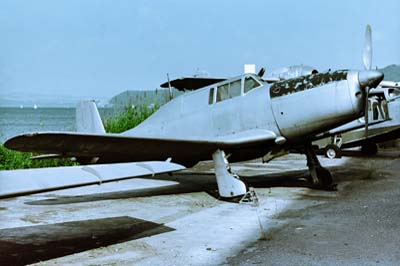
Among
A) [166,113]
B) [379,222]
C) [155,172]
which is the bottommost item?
[379,222]

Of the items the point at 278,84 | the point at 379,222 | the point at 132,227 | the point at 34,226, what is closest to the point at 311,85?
the point at 278,84

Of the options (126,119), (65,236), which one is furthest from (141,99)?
(65,236)

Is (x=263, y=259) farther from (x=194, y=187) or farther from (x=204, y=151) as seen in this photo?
(x=194, y=187)

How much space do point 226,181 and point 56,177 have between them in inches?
160

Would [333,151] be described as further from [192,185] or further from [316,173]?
[192,185]

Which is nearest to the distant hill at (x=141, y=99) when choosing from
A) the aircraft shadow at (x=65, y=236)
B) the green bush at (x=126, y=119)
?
the green bush at (x=126, y=119)

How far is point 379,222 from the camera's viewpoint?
6441mm

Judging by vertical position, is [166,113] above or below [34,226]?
above

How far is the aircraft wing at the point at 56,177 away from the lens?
3.99 meters

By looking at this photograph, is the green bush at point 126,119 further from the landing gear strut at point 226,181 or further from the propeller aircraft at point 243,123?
the landing gear strut at point 226,181

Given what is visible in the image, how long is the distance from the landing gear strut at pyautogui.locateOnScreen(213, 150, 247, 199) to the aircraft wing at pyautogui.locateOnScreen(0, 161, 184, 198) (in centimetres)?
217

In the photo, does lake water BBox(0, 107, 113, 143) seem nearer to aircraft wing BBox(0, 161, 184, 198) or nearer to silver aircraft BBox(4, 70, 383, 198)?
silver aircraft BBox(4, 70, 383, 198)

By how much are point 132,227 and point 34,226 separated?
1174mm

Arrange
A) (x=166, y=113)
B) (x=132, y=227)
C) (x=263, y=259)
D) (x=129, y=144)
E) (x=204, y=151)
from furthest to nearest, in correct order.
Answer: (x=166, y=113)
(x=204, y=151)
(x=129, y=144)
(x=132, y=227)
(x=263, y=259)
